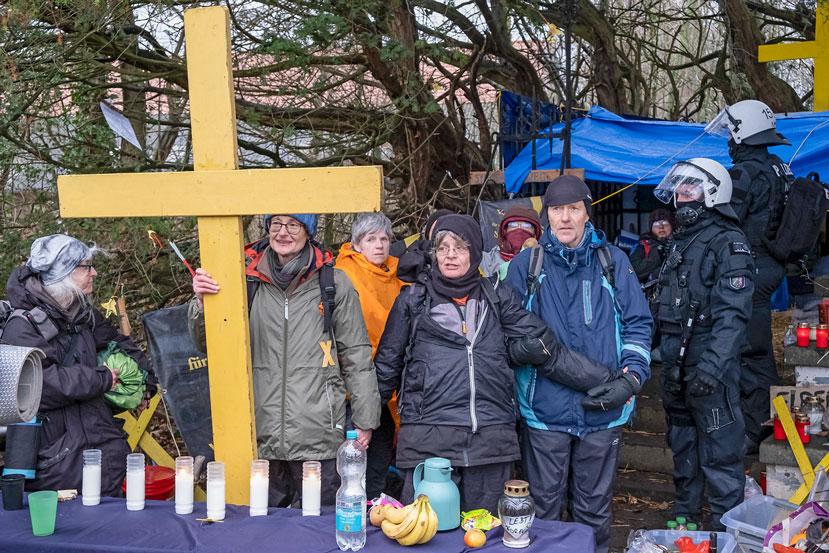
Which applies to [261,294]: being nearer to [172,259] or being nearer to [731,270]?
[731,270]

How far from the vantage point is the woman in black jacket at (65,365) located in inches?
139

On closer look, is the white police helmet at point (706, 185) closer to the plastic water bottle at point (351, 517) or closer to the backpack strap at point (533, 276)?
the backpack strap at point (533, 276)

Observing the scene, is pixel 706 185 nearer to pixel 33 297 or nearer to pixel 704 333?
pixel 704 333

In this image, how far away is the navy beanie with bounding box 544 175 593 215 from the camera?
390 cm

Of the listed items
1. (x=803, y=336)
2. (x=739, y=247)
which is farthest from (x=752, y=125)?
(x=739, y=247)

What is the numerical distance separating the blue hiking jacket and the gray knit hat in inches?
74.7

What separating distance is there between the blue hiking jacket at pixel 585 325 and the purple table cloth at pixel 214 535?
922 millimetres

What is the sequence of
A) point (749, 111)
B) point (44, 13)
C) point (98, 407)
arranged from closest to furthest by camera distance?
1. point (98, 407)
2. point (749, 111)
3. point (44, 13)

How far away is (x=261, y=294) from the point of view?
3.77 meters

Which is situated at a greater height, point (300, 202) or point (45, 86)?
point (45, 86)

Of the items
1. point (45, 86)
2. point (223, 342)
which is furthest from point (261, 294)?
point (45, 86)

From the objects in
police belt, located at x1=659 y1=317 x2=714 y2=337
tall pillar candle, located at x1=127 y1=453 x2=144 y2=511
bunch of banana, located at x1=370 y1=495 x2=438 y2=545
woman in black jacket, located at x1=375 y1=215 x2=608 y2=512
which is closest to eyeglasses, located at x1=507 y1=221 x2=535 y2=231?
police belt, located at x1=659 y1=317 x2=714 y2=337

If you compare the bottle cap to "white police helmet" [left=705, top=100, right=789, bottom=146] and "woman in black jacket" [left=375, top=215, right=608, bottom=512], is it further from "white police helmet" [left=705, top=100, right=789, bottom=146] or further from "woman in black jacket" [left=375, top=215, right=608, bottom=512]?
"white police helmet" [left=705, top=100, right=789, bottom=146]

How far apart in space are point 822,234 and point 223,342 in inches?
250
